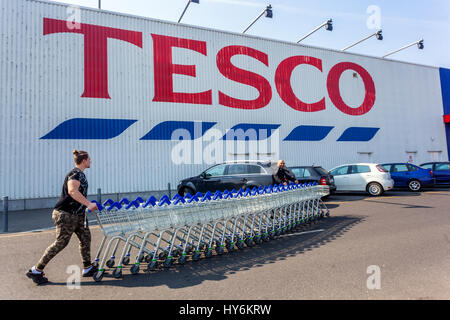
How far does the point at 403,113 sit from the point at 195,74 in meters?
15.9

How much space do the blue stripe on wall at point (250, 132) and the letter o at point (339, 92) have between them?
4981 mm

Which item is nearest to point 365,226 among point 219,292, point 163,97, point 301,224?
point 301,224

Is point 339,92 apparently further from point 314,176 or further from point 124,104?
point 124,104

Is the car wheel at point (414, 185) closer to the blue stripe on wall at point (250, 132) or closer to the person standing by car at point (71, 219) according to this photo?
the blue stripe on wall at point (250, 132)

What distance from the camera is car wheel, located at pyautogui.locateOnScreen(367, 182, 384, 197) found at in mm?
12500

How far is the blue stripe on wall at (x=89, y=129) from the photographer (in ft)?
40.9

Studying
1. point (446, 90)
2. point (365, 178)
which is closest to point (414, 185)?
point (365, 178)

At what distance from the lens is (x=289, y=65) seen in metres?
17.8

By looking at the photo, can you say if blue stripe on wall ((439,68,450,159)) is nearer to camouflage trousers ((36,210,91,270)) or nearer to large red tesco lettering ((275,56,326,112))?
large red tesco lettering ((275,56,326,112))

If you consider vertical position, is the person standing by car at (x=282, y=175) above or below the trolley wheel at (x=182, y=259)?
above

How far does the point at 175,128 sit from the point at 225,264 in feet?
35.2

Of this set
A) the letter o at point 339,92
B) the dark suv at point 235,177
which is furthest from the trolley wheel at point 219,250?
the letter o at point 339,92

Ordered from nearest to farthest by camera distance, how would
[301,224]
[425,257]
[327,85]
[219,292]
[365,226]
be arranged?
[219,292], [425,257], [365,226], [301,224], [327,85]

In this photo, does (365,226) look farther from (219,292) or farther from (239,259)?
(219,292)
